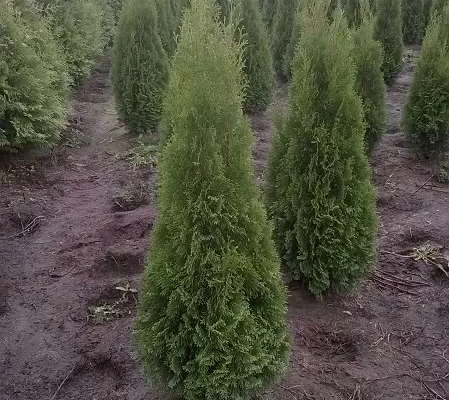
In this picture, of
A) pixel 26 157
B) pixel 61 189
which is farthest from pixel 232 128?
pixel 26 157

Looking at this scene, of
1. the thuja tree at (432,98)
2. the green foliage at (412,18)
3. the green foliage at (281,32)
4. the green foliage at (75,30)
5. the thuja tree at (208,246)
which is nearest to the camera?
the thuja tree at (208,246)

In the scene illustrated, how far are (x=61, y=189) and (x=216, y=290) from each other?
5680 millimetres

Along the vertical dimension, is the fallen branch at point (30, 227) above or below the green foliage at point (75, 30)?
below

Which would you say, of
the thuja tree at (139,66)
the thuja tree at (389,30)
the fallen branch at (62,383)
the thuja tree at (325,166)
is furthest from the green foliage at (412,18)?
the fallen branch at (62,383)

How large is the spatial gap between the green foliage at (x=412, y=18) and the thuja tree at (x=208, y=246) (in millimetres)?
16443

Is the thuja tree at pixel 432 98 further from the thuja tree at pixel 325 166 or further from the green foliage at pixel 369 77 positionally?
the thuja tree at pixel 325 166

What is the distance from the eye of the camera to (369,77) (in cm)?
827

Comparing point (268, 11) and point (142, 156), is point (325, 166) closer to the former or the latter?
point (142, 156)

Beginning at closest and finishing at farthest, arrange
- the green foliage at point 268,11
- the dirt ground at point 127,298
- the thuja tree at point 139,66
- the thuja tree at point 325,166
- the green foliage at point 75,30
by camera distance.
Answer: the dirt ground at point 127,298
the thuja tree at point 325,166
the thuja tree at point 139,66
the green foliage at point 75,30
the green foliage at point 268,11

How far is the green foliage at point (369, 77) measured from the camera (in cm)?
816

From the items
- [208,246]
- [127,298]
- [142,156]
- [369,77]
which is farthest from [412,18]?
[208,246]

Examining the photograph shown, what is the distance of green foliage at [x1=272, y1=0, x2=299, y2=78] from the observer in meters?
13.8

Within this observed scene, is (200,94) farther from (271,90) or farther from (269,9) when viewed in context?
(269,9)

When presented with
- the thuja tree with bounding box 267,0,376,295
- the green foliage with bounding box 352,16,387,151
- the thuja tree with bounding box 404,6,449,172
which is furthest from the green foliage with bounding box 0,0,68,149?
the thuja tree with bounding box 404,6,449,172
